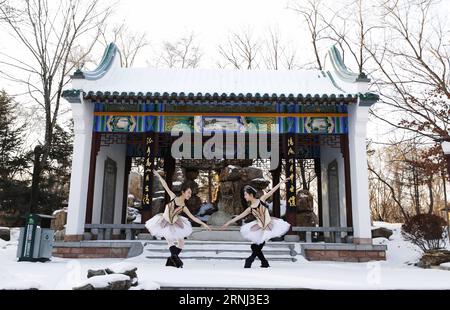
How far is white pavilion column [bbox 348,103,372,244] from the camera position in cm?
952

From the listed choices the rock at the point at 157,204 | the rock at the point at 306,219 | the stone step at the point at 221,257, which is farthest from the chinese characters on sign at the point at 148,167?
the rock at the point at 306,219

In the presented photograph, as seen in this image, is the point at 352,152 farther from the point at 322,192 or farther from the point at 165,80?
the point at 165,80

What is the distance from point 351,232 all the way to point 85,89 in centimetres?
803

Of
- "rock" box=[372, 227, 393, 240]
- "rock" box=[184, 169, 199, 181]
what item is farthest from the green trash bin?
"rock" box=[184, 169, 199, 181]

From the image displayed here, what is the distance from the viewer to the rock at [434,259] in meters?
8.57

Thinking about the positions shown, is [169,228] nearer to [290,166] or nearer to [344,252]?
[290,166]

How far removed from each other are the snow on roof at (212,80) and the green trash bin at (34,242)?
366 cm

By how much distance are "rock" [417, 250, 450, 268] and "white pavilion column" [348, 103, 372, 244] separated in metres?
1.26

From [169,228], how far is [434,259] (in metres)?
6.12

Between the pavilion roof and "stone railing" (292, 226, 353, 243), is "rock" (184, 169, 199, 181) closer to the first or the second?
the pavilion roof

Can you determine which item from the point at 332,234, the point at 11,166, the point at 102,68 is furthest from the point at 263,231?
the point at 11,166

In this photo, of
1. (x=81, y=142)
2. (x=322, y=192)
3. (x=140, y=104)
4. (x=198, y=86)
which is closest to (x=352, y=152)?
(x=322, y=192)

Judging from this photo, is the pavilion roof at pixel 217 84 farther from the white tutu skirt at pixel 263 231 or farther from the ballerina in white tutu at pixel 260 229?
the white tutu skirt at pixel 263 231

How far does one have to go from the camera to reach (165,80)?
38.6 ft
